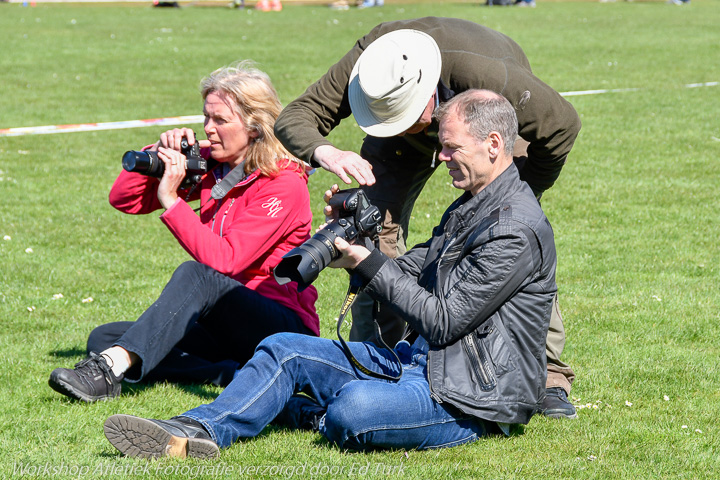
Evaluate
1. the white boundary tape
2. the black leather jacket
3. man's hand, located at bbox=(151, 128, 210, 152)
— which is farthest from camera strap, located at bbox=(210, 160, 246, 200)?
the white boundary tape

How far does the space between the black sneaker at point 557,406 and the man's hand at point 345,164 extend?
4.78ft

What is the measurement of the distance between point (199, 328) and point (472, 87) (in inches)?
77.9

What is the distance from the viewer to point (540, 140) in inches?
180

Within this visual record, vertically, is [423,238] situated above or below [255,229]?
below

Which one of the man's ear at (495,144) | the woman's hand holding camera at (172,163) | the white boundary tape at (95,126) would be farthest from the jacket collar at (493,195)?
the white boundary tape at (95,126)

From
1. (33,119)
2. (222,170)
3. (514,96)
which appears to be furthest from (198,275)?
(33,119)

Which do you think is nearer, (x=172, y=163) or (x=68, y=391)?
(x=68, y=391)

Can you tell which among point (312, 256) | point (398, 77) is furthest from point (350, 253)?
point (398, 77)

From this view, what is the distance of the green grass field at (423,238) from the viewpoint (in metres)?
3.91

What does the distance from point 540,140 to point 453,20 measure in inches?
29.2

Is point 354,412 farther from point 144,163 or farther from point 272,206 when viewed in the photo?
point 144,163

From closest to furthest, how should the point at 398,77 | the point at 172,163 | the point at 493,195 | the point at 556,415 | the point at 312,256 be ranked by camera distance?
the point at 312,256, the point at 493,195, the point at 398,77, the point at 556,415, the point at 172,163

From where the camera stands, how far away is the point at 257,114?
4797 millimetres

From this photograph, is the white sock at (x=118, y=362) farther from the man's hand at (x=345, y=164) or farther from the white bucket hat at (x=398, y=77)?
the white bucket hat at (x=398, y=77)
